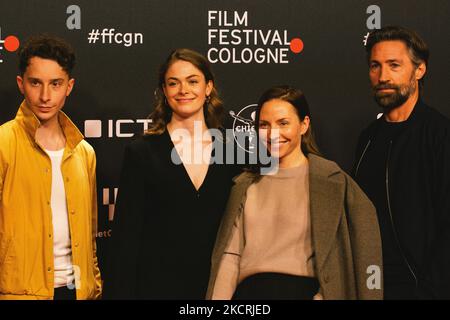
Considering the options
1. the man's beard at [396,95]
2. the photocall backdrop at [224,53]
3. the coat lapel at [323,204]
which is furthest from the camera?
the photocall backdrop at [224,53]

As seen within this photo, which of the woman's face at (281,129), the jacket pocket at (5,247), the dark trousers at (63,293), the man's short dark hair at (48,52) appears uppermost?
the man's short dark hair at (48,52)

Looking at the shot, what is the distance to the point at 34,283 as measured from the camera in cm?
314

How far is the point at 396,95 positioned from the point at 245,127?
81 centimetres

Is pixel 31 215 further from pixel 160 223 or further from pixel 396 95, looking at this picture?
pixel 396 95

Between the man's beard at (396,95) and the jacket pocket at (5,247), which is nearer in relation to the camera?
the jacket pocket at (5,247)

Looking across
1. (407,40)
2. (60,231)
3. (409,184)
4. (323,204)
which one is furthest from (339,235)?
(60,231)

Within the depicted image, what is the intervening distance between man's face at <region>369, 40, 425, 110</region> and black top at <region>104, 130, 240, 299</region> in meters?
0.99

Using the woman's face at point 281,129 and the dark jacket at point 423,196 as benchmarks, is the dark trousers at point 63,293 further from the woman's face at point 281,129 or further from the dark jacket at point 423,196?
the dark jacket at point 423,196

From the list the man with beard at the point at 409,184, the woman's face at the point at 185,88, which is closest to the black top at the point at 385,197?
the man with beard at the point at 409,184

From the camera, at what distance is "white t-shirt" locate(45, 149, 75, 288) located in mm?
3195

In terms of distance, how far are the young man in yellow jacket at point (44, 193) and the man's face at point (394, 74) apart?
1.59m

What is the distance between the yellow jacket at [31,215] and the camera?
10.3 ft
